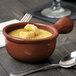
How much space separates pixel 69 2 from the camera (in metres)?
1.62

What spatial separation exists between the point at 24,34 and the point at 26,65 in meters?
0.10

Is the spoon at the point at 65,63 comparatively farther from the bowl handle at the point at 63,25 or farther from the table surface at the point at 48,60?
the bowl handle at the point at 63,25

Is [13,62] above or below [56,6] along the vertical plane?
above

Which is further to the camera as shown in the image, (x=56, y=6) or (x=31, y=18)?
(x=56, y=6)

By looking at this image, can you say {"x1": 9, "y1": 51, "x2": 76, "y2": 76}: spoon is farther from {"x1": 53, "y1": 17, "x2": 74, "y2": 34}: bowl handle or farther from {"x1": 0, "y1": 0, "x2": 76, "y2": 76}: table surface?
{"x1": 53, "y1": 17, "x2": 74, "y2": 34}: bowl handle

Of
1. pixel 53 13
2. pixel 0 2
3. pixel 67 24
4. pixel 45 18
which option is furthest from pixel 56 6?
pixel 67 24

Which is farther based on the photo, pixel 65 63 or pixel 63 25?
pixel 63 25

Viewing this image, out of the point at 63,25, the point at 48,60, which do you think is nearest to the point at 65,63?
the point at 48,60

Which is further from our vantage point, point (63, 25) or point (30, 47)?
point (63, 25)

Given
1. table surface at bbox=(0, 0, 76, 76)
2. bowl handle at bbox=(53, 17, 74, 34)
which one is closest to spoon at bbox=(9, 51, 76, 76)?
table surface at bbox=(0, 0, 76, 76)

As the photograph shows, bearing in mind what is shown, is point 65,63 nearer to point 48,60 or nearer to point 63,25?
point 48,60

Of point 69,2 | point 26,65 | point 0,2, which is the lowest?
point 69,2

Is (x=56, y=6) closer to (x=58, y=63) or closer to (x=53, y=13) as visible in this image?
(x=53, y=13)

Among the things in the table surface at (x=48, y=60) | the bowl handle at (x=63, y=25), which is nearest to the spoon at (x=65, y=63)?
the table surface at (x=48, y=60)
